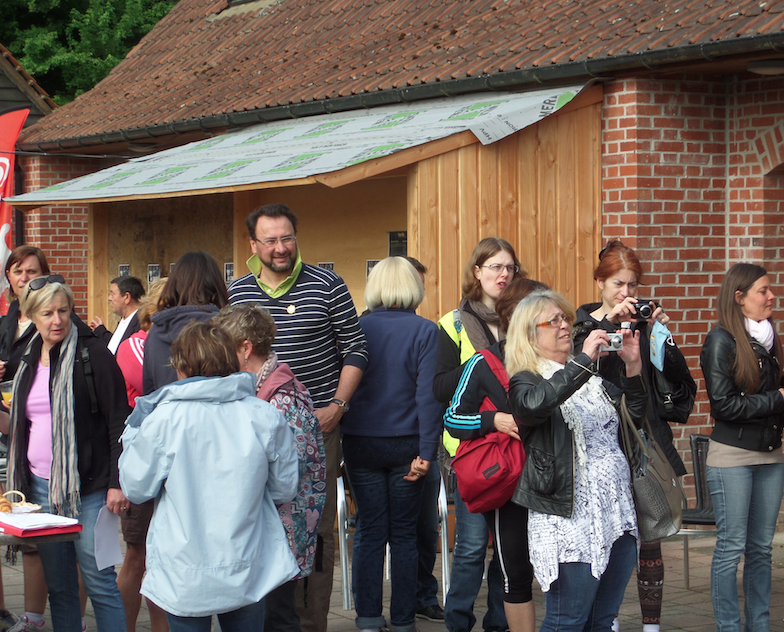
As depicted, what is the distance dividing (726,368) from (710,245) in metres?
2.90

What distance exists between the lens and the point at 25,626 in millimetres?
5363

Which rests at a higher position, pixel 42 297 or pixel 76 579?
pixel 42 297

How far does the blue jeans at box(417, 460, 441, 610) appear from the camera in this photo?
598cm

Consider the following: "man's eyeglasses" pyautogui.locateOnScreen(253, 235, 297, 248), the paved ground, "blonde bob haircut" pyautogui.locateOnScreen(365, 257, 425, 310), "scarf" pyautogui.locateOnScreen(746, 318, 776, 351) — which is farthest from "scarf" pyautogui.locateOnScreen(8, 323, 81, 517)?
"scarf" pyautogui.locateOnScreen(746, 318, 776, 351)

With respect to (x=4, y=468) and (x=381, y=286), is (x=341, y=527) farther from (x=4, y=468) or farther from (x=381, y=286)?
(x=4, y=468)

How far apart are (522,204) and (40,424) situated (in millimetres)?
3982

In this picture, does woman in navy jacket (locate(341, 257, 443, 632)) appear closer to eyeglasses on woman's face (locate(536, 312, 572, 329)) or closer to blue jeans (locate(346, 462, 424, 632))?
blue jeans (locate(346, 462, 424, 632))

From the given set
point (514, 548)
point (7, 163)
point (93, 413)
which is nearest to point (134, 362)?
point (93, 413)

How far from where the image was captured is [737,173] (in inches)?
305

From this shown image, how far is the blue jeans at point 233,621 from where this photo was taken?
3.77 meters

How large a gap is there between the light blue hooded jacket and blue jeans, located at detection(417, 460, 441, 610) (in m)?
2.38

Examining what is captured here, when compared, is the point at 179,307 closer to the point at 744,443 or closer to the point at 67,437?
the point at 67,437

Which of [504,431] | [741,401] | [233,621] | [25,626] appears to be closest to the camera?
[233,621]

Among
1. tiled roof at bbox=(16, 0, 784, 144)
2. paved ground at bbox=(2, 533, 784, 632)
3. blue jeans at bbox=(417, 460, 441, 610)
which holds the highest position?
tiled roof at bbox=(16, 0, 784, 144)
